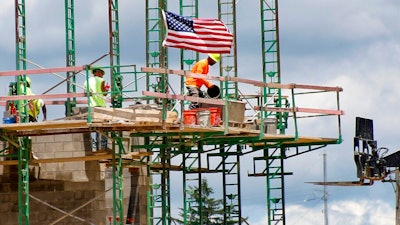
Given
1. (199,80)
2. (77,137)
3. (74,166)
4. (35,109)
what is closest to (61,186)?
(74,166)

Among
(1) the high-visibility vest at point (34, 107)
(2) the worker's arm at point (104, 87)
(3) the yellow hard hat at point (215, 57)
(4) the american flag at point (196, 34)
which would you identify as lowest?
(1) the high-visibility vest at point (34, 107)

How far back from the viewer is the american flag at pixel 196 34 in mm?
62969

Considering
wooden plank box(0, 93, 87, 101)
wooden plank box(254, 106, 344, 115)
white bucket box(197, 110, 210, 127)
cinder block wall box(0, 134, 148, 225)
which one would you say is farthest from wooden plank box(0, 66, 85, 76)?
wooden plank box(254, 106, 344, 115)

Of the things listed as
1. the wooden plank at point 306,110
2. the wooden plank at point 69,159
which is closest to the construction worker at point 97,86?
the wooden plank at point 69,159

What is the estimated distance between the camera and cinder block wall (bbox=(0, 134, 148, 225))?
66.9 metres

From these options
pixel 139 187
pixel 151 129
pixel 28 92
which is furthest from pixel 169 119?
pixel 139 187

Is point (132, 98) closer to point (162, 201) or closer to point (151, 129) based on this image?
point (151, 129)

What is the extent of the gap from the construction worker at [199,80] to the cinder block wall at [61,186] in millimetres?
4367

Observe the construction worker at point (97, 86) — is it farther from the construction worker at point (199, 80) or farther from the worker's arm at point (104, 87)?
the construction worker at point (199, 80)

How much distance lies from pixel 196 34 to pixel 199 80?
5.62 feet

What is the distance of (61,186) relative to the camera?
67750 millimetres

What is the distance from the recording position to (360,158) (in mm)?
72375

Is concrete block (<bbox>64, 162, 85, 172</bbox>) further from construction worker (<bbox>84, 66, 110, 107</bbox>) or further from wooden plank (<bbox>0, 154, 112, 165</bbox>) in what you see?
construction worker (<bbox>84, 66, 110, 107</bbox>)

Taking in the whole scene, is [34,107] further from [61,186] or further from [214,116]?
[214,116]
